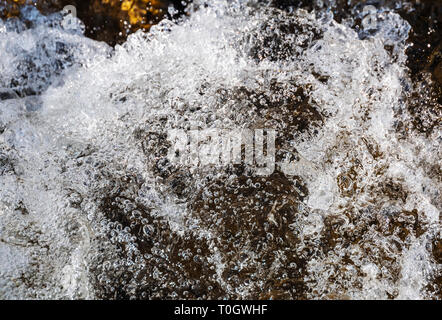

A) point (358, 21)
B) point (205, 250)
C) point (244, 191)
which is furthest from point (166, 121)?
point (358, 21)

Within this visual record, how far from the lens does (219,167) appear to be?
142 centimetres

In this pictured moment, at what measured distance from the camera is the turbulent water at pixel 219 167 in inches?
48.3

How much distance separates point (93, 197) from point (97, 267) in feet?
0.83

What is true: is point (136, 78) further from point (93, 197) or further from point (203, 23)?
point (93, 197)

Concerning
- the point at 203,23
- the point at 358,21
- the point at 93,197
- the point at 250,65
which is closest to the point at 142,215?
the point at 93,197

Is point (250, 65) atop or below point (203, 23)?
below

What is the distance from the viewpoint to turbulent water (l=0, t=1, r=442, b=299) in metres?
1.23

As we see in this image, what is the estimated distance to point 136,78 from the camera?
5.58 ft
